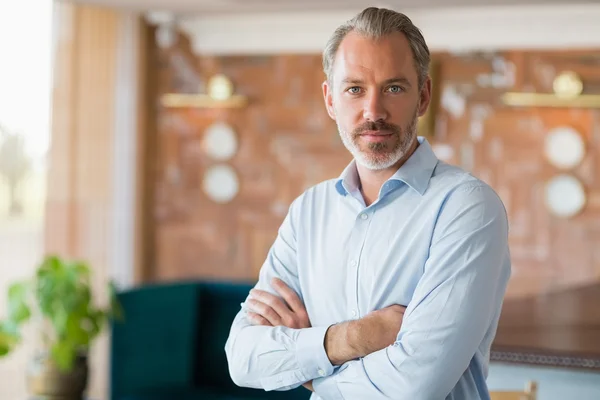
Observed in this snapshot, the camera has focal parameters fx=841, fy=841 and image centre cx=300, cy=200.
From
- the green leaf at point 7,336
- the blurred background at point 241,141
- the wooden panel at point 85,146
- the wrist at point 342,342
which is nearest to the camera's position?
the wrist at point 342,342

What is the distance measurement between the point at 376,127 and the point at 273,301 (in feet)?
1.47

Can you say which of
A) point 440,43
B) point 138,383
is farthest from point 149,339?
point 440,43

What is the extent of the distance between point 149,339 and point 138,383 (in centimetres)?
24

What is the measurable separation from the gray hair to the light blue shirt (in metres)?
0.18

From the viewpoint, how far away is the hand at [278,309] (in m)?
1.78

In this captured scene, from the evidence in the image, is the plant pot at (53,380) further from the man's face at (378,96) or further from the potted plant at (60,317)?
the man's face at (378,96)

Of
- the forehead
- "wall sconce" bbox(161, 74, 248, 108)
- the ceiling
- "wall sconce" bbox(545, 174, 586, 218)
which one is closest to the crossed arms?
the forehead

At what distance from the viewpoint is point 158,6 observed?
17.8 feet

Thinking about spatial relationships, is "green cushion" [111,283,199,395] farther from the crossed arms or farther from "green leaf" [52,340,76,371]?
the crossed arms

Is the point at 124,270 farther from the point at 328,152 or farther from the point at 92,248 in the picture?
the point at 328,152

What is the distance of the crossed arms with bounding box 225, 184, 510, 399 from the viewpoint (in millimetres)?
1525

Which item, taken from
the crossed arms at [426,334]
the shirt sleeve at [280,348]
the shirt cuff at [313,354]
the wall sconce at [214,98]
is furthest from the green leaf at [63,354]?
the shirt cuff at [313,354]

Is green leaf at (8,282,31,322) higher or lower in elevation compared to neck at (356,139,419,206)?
lower

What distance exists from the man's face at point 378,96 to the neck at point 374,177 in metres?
0.05
